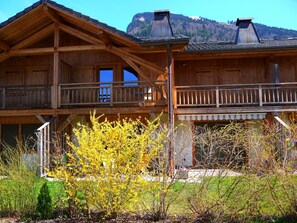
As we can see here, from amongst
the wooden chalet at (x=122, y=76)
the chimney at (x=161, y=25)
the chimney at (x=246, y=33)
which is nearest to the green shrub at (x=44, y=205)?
the wooden chalet at (x=122, y=76)

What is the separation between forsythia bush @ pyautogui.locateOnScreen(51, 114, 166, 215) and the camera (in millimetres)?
5941

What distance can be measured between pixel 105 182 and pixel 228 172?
7.98ft

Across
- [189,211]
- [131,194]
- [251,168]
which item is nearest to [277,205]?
[251,168]

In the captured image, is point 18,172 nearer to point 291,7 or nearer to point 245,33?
point 291,7

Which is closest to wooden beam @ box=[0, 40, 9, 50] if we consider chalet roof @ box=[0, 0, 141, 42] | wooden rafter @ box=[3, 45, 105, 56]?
wooden rafter @ box=[3, 45, 105, 56]

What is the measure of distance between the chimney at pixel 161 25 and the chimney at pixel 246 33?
429 cm

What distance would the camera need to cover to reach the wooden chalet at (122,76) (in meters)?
13.7

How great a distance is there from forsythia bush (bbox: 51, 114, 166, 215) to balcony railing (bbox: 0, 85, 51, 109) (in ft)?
32.7

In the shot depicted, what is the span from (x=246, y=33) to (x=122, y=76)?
8453mm

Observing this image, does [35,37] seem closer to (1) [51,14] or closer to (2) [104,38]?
(1) [51,14]

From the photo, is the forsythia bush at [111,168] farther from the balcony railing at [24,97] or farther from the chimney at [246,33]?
the chimney at [246,33]

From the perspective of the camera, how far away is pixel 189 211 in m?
6.40

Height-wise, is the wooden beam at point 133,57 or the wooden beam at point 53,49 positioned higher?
the wooden beam at point 53,49

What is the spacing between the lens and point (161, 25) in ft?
59.6
